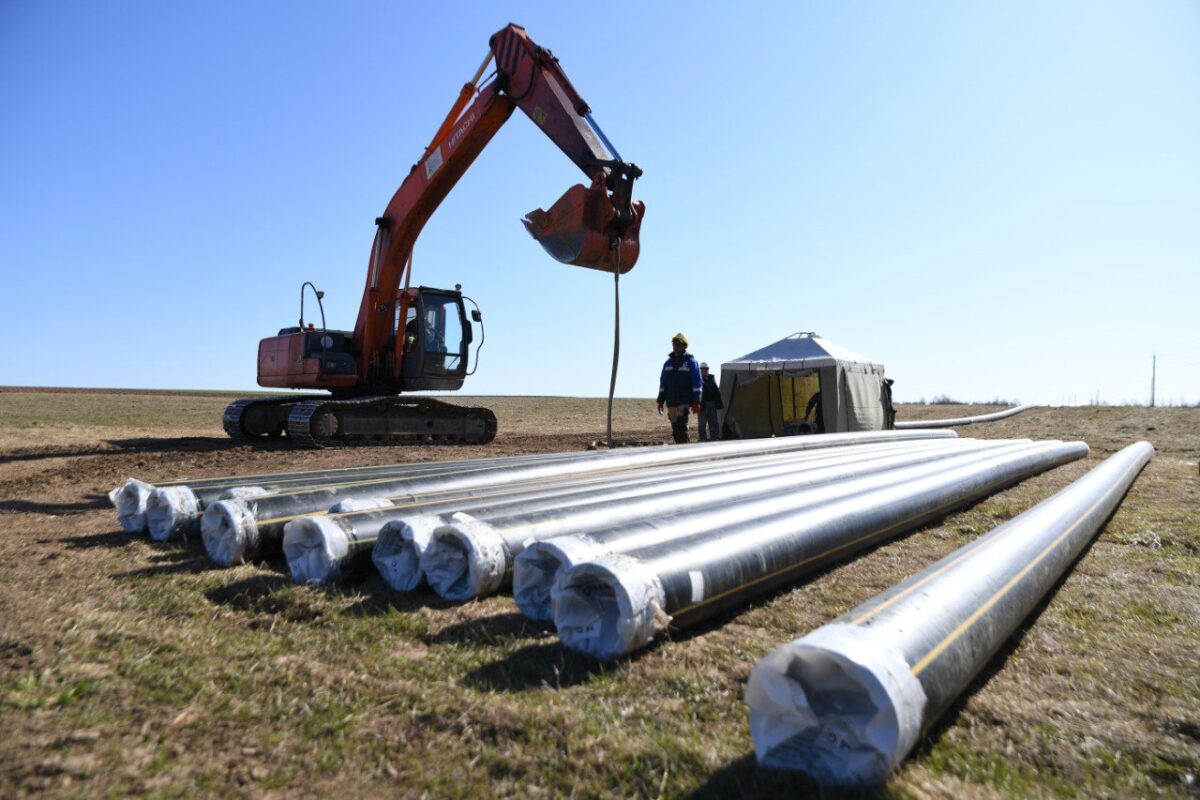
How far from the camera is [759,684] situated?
6.11ft

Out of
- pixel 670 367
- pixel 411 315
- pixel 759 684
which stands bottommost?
pixel 759 684

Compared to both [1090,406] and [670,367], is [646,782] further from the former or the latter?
[1090,406]

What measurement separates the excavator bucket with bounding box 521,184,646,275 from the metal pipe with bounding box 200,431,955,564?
2328mm

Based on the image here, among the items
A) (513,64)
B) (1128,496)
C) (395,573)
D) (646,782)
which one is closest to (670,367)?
(513,64)

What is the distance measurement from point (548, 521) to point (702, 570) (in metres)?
1.16

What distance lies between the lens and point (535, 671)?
2.59 m

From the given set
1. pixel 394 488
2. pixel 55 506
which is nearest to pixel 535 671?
pixel 394 488

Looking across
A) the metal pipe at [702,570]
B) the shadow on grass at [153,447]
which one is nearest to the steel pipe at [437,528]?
the metal pipe at [702,570]

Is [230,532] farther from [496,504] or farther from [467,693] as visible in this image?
[467,693]

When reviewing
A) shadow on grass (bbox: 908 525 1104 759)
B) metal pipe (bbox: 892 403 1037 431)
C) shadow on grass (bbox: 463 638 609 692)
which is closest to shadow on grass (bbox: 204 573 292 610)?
shadow on grass (bbox: 463 638 609 692)

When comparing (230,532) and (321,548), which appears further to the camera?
(230,532)

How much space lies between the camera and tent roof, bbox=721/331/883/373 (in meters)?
13.4

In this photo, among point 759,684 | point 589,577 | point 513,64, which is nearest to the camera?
point 759,684

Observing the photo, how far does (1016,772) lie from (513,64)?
410 inches
